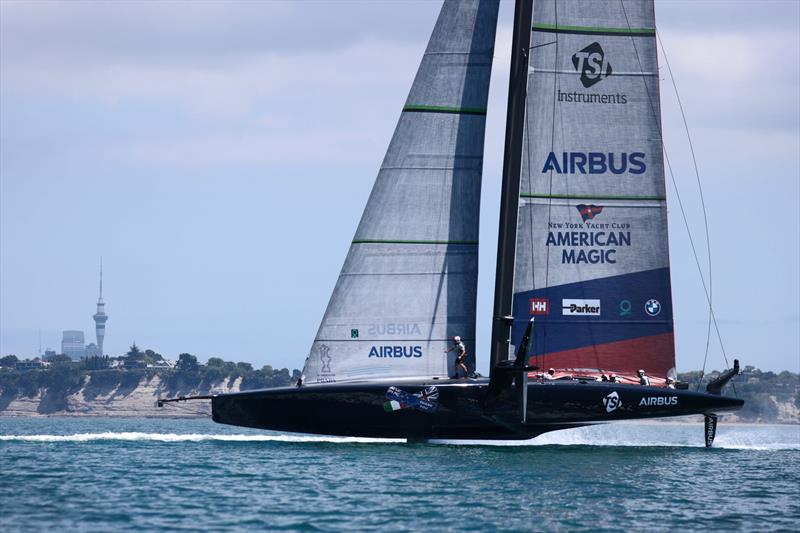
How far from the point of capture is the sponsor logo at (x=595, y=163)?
3025cm

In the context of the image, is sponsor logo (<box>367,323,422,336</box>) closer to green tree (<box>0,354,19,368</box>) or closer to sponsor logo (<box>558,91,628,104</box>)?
sponsor logo (<box>558,91,628,104</box>)

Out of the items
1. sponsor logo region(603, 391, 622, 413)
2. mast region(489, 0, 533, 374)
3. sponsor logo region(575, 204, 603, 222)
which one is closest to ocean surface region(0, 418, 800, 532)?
sponsor logo region(603, 391, 622, 413)

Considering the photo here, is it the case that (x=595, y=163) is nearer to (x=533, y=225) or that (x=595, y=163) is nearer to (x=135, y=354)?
(x=533, y=225)

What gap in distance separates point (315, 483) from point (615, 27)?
42.3 ft

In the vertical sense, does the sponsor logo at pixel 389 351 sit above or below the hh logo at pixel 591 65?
below

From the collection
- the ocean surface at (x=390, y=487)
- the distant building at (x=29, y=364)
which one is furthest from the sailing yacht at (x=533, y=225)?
the distant building at (x=29, y=364)

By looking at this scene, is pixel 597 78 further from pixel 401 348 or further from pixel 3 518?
pixel 3 518

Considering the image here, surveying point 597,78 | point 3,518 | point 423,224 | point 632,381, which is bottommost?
point 3,518

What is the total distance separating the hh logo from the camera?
99.6ft

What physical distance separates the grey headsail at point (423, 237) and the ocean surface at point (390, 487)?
220 centimetres

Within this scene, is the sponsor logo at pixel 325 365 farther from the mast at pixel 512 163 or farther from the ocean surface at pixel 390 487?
the mast at pixel 512 163

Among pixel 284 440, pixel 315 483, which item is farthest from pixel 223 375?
pixel 315 483

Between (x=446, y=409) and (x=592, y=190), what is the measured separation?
596cm

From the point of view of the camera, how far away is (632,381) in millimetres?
30469
